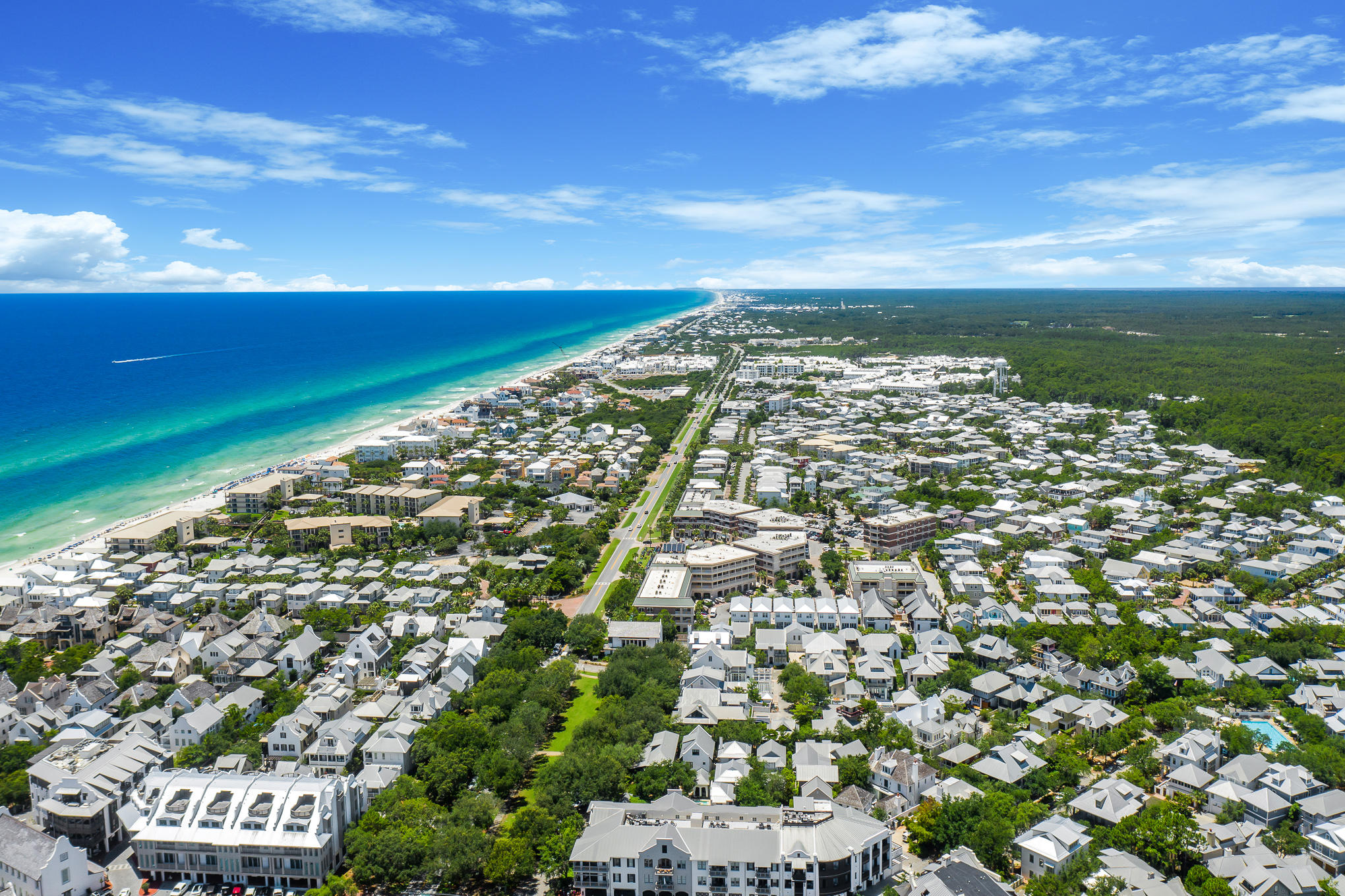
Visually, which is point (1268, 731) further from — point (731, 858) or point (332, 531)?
point (332, 531)

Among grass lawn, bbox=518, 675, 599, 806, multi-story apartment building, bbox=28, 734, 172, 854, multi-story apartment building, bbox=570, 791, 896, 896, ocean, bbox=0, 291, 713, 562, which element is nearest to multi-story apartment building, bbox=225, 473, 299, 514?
ocean, bbox=0, 291, 713, 562

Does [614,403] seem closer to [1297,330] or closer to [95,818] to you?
[95,818]

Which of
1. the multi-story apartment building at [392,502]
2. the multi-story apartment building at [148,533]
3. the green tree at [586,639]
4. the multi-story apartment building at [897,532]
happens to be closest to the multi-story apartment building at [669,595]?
the green tree at [586,639]

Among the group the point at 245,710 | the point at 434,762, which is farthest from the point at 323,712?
the point at 434,762

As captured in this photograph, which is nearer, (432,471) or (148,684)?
(148,684)

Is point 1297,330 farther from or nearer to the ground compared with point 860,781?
farther from the ground

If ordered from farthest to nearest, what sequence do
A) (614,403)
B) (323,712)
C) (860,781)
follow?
(614,403)
(323,712)
(860,781)

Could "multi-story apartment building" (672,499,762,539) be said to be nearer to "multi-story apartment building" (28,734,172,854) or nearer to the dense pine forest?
"multi-story apartment building" (28,734,172,854)
